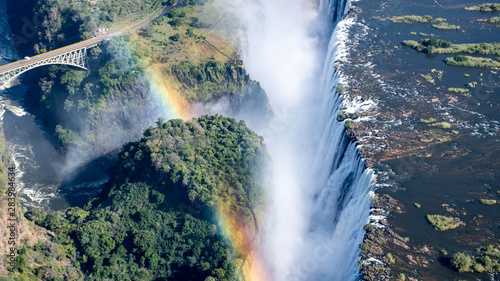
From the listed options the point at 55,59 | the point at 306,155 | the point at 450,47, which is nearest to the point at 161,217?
the point at 306,155

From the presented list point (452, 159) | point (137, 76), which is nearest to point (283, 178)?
point (452, 159)

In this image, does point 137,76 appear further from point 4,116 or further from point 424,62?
point 424,62

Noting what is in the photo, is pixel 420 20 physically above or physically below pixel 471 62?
above

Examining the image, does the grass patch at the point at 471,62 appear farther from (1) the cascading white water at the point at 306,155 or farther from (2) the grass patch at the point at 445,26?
(1) the cascading white water at the point at 306,155

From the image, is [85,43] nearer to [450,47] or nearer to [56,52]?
[56,52]

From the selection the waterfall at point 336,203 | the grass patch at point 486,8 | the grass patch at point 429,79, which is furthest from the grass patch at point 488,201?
the grass patch at point 486,8
